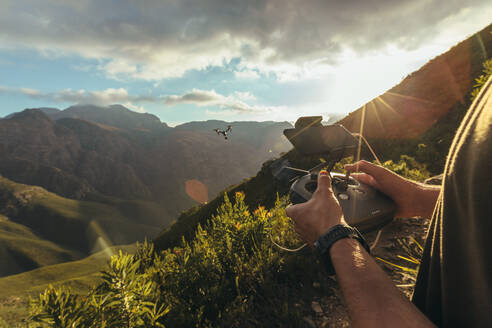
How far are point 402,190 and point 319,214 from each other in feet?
4.10

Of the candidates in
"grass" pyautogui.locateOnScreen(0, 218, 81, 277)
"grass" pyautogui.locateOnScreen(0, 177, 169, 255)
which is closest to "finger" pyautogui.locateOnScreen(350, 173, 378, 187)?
"grass" pyautogui.locateOnScreen(0, 177, 169, 255)

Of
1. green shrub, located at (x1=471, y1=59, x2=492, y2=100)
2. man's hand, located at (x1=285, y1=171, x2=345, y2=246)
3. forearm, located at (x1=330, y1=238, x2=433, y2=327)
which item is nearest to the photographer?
forearm, located at (x1=330, y1=238, x2=433, y2=327)

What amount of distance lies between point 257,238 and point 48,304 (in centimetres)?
206

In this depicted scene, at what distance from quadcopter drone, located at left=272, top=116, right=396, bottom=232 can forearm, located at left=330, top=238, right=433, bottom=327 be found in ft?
2.67

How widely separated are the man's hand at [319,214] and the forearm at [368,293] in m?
0.21

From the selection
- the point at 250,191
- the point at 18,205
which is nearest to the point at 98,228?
the point at 18,205

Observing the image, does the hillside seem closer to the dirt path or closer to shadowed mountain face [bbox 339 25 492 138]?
shadowed mountain face [bbox 339 25 492 138]

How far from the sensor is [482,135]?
2.56 ft

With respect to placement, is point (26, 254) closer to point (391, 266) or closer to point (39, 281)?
point (39, 281)

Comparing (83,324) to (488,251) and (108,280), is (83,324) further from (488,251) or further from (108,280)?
(488,251)

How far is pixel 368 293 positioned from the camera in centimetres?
97

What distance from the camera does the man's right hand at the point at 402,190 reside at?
6.73ft

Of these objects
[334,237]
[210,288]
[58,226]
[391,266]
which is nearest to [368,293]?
[334,237]

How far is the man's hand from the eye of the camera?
1386 mm
